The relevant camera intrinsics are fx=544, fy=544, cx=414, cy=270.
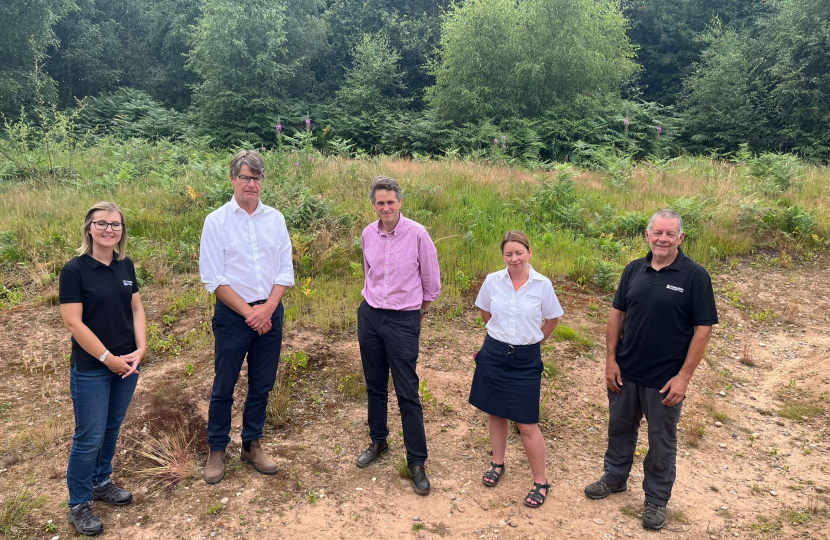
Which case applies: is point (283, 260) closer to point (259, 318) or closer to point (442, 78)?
point (259, 318)

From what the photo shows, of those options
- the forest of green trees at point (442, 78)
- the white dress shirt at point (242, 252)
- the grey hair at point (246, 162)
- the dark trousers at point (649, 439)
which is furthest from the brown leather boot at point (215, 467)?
the forest of green trees at point (442, 78)

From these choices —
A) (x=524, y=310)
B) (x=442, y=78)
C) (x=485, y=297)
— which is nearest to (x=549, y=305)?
(x=524, y=310)

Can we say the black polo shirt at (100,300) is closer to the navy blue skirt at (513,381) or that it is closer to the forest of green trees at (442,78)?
the navy blue skirt at (513,381)

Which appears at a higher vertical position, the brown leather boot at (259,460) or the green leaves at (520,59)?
the green leaves at (520,59)

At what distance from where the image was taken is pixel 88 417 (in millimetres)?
3189

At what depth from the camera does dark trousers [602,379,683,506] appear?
137 inches

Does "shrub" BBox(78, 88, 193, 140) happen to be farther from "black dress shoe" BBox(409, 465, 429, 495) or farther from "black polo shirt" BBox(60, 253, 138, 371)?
"black dress shoe" BBox(409, 465, 429, 495)

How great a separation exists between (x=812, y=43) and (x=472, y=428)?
2299 cm

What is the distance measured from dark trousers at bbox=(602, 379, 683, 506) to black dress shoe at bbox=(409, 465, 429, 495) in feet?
4.22

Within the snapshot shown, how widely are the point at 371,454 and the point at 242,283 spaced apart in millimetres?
1619

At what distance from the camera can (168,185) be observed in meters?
9.59

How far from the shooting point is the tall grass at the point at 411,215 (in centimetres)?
740

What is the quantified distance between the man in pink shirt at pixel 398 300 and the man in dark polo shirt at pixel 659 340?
51.9 inches

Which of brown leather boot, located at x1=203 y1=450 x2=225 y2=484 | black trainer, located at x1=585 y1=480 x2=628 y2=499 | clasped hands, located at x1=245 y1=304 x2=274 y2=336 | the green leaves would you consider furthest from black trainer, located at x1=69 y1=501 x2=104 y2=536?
the green leaves
